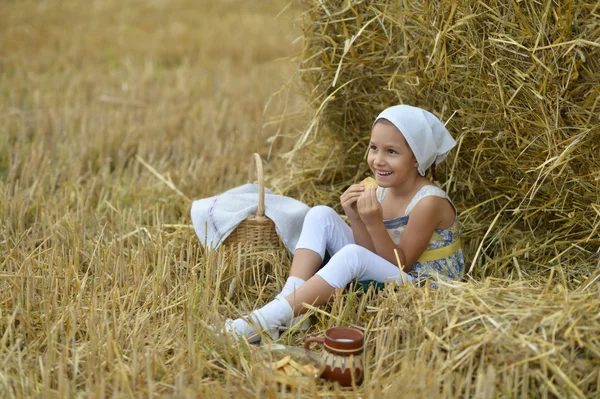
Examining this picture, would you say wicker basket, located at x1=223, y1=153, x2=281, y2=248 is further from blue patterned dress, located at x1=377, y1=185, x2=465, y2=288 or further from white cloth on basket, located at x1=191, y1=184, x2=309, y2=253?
blue patterned dress, located at x1=377, y1=185, x2=465, y2=288

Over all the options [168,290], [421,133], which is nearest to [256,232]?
[168,290]

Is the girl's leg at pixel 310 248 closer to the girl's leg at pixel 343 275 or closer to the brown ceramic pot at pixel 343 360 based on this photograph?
the girl's leg at pixel 343 275

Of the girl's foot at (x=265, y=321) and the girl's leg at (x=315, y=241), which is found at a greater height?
the girl's leg at (x=315, y=241)

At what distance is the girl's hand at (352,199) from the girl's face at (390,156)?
0.36 feet

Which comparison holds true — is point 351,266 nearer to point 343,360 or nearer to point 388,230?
point 388,230

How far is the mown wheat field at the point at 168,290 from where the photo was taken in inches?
92.7

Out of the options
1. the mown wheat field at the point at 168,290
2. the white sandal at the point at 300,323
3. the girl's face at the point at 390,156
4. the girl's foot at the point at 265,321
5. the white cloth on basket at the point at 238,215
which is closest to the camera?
the mown wheat field at the point at 168,290

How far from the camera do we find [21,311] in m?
2.75

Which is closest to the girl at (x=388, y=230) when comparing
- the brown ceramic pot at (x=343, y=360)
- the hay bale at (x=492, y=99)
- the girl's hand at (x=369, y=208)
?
the girl's hand at (x=369, y=208)

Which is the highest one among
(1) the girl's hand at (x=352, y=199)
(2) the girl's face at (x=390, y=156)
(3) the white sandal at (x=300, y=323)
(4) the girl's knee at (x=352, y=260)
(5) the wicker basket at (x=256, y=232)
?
(2) the girl's face at (x=390, y=156)

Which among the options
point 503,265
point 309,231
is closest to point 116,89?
point 309,231

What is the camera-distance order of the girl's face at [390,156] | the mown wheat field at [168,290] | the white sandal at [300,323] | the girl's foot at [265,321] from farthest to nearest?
the girl's face at [390,156], the white sandal at [300,323], the girl's foot at [265,321], the mown wheat field at [168,290]

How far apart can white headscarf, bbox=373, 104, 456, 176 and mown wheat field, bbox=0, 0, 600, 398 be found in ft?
2.00

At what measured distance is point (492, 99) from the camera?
10.4 feet
